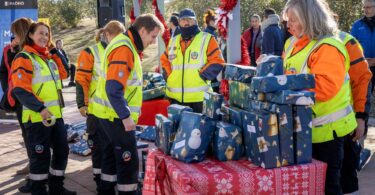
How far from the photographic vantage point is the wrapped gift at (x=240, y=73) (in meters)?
3.22

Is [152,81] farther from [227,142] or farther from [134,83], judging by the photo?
[227,142]

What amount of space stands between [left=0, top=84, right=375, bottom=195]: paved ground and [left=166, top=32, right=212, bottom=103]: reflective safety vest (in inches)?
56.2

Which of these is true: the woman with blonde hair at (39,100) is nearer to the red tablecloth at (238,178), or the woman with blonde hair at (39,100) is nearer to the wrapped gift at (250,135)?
the red tablecloth at (238,178)

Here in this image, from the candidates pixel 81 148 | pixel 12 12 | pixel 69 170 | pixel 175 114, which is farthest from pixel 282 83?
pixel 12 12

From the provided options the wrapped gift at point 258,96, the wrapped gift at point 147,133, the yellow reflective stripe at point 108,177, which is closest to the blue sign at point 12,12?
the wrapped gift at point 147,133

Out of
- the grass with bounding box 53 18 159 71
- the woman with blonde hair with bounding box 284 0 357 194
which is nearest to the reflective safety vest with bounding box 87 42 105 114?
the woman with blonde hair with bounding box 284 0 357 194

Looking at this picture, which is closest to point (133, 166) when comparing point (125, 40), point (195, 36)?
point (125, 40)

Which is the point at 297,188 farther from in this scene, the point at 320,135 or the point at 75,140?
the point at 75,140

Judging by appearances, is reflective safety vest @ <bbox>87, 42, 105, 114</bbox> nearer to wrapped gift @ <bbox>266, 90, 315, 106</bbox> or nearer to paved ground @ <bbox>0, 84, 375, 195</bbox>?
paved ground @ <bbox>0, 84, 375, 195</bbox>

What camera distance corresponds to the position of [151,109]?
6520 millimetres

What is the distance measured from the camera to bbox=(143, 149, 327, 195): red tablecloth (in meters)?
2.97

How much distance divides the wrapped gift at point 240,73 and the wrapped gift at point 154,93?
3.18 metres

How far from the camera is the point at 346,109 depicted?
334 centimetres

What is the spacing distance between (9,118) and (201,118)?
7.66m
